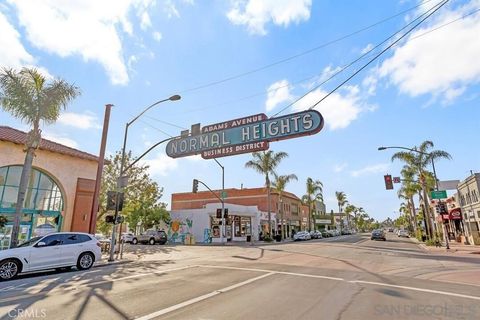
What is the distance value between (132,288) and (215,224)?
34139mm

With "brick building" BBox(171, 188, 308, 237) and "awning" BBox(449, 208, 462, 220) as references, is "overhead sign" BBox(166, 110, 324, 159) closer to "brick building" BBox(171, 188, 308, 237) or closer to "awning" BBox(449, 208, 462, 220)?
"awning" BBox(449, 208, 462, 220)

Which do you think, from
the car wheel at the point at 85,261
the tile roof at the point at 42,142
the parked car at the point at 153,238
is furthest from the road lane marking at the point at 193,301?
the parked car at the point at 153,238

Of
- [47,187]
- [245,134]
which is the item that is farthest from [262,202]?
[245,134]

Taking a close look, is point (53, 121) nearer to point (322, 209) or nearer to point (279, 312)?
point (279, 312)

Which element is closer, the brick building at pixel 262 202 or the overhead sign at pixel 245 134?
the overhead sign at pixel 245 134

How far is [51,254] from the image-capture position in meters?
12.5

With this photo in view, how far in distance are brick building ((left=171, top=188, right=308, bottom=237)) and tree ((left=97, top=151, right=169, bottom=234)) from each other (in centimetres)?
975

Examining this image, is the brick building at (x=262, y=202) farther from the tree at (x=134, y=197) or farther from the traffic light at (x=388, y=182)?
the traffic light at (x=388, y=182)

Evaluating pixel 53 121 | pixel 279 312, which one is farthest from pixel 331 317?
pixel 53 121

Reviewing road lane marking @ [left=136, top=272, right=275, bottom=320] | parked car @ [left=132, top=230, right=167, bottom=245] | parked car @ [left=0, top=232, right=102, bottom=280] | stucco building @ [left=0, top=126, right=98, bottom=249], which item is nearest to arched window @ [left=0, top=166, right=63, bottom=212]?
stucco building @ [left=0, top=126, right=98, bottom=249]

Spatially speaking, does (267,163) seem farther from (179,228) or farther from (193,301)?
(193,301)

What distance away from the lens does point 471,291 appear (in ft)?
27.9

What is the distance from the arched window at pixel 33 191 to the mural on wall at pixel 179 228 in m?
24.5

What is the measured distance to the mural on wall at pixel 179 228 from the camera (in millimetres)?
43469
